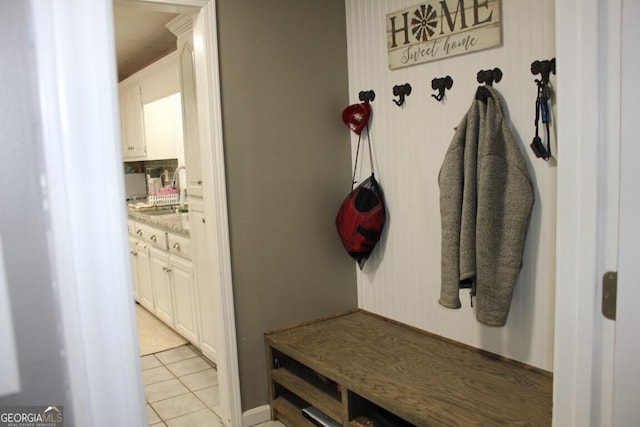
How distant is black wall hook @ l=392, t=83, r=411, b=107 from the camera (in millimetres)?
2496

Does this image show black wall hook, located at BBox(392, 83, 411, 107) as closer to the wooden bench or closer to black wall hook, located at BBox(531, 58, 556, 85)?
black wall hook, located at BBox(531, 58, 556, 85)

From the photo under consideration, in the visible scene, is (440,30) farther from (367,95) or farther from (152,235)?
(152,235)

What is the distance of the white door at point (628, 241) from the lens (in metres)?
0.91

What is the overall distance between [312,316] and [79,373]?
91.4 inches

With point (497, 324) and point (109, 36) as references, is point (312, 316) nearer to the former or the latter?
point (497, 324)

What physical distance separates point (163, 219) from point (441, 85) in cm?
259

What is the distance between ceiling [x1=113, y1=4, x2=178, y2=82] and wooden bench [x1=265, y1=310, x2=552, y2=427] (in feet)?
6.92

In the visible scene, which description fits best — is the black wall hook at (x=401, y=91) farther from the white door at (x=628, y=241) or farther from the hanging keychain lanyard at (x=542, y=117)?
the white door at (x=628, y=241)

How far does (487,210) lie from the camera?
1950 millimetres

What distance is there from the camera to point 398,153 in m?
2.59

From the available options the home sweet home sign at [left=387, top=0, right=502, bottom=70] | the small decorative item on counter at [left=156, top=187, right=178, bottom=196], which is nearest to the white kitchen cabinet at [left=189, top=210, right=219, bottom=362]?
the home sweet home sign at [left=387, top=0, right=502, bottom=70]

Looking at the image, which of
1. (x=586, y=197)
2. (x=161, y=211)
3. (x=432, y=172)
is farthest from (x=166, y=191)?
(x=586, y=197)

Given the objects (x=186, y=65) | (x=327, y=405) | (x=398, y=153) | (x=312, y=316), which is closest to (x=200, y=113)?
(x=186, y=65)

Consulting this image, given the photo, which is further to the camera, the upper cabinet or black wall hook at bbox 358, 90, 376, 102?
the upper cabinet
